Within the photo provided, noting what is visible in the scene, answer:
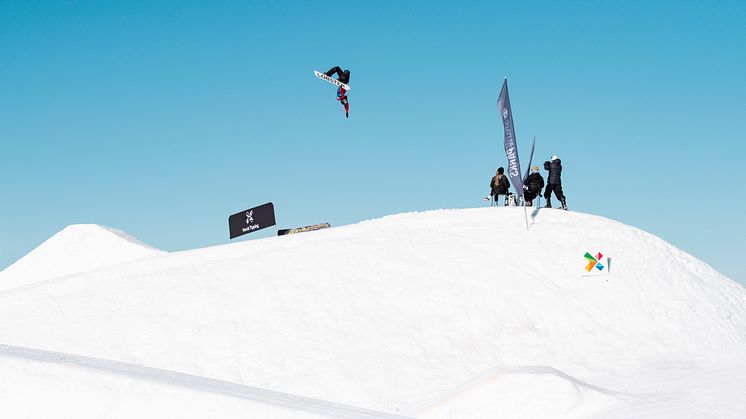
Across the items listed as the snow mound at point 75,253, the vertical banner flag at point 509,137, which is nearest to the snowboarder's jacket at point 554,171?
the vertical banner flag at point 509,137

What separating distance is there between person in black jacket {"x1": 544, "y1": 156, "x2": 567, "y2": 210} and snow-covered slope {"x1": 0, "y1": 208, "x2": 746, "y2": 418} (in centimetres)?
309

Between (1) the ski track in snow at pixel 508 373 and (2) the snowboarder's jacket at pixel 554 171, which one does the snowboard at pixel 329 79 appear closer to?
(2) the snowboarder's jacket at pixel 554 171

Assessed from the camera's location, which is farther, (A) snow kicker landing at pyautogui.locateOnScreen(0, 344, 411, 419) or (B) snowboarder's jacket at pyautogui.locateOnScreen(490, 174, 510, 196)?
(B) snowboarder's jacket at pyautogui.locateOnScreen(490, 174, 510, 196)

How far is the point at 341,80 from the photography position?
1042 inches

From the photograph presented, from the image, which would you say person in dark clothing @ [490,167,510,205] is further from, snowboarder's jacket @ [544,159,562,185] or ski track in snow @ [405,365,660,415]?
ski track in snow @ [405,365,660,415]

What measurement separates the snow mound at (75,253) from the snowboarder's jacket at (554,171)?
74.1ft

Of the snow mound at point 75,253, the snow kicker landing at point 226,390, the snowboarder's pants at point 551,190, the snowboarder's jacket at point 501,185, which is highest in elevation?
the snow mound at point 75,253

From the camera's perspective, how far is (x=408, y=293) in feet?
57.7

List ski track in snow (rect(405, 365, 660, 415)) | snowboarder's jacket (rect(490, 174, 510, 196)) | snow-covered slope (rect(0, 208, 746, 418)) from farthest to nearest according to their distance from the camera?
1. snowboarder's jacket (rect(490, 174, 510, 196))
2. snow-covered slope (rect(0, 208, 746, 418))
3. ski track in snow (rect(405, 365, 660, 415))

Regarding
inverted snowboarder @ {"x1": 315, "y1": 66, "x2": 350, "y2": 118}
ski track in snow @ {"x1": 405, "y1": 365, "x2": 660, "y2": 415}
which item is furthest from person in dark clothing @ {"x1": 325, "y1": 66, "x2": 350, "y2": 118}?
ski track in snow @ {"x1": 405, "y1": 365, "x2": 660, "y2": 415}

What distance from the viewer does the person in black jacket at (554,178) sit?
24.9 metres

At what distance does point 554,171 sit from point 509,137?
4.25 meters

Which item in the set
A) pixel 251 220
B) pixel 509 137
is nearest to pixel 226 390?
pixel 509 137

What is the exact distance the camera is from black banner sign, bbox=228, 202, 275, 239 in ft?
75.7
